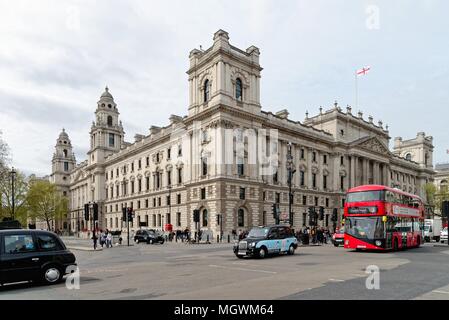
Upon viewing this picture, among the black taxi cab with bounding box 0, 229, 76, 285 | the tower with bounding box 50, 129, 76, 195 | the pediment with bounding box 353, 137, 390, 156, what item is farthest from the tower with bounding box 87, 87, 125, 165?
the black taxi cab with bounding box 0, 229, 76, 285

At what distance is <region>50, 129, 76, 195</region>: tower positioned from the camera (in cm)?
11712

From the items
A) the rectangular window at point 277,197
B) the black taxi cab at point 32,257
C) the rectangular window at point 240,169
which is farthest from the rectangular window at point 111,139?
the black taxi cab at point 32,257

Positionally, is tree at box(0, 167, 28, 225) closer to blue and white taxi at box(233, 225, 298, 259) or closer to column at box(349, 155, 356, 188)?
blue and white taxi at box(233, 225, 298, 259)

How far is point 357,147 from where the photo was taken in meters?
67.6

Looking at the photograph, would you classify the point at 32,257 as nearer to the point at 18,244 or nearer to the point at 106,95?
the point at 18,244

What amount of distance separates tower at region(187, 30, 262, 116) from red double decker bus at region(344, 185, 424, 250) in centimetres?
2542

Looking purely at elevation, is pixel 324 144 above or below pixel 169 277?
above

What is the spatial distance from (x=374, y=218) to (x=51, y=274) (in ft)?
59.2

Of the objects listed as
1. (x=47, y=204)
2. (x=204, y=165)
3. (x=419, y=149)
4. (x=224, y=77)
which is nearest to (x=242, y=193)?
(x=204, y=165)

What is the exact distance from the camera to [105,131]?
277 feet
